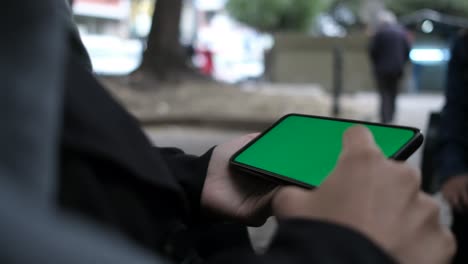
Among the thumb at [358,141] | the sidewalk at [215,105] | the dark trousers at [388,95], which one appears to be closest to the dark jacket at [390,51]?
the dark trousers at [388,95]

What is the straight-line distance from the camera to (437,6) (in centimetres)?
3084

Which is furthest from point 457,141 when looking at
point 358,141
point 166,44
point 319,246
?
point 166,44

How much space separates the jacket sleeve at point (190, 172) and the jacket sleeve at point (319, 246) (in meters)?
0.49

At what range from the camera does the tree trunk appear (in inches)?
546

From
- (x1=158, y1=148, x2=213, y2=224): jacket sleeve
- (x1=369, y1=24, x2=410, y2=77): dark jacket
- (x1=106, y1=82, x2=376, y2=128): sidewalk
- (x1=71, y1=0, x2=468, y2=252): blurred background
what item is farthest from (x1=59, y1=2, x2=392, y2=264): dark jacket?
(x1=369, y1=24, x2=410, y2=77): dark jacket

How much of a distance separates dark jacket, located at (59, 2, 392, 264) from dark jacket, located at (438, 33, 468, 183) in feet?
6.11

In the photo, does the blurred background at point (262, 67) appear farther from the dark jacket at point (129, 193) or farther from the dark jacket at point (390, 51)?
the dark jacket at point (390, 51)

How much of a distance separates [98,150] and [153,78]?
12800 millimetres

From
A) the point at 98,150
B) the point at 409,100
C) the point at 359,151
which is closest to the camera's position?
the point at 98,150

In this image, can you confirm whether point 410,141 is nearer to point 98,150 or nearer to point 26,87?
point 98,150

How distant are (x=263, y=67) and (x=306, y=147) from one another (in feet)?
73.3

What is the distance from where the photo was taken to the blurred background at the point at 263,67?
35.8ft

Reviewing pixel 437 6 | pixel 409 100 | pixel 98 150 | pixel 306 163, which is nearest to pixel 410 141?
pixel 306 163

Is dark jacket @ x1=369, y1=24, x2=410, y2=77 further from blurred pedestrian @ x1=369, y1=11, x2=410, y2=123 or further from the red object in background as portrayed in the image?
the red object in background
